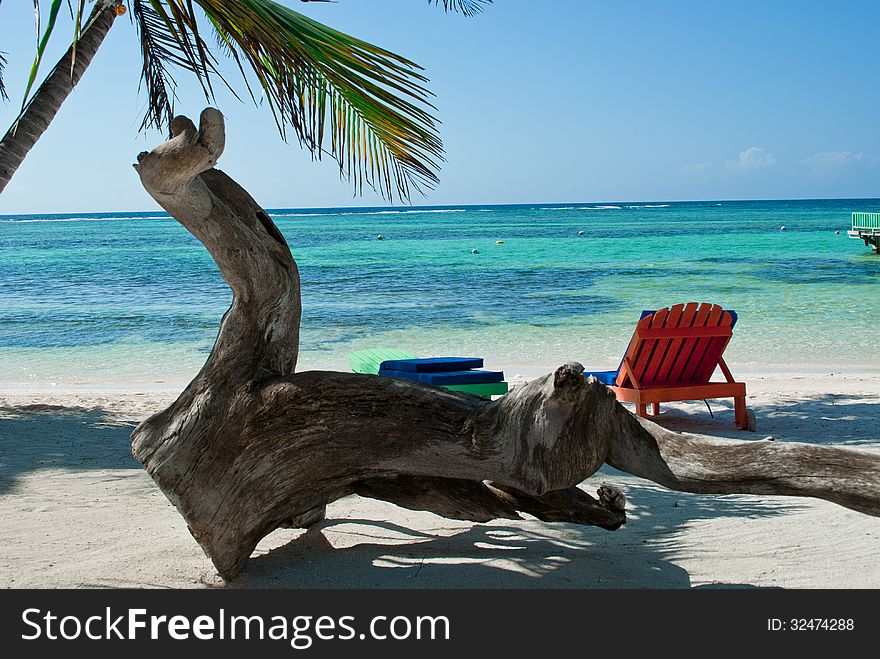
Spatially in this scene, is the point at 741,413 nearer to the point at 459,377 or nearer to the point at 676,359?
the point at 676,359

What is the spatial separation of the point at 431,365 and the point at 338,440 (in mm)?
3560

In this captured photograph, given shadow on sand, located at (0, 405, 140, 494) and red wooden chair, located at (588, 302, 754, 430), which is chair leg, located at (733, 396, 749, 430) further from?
shadow on sand, located at (0, 405, 140, 494)

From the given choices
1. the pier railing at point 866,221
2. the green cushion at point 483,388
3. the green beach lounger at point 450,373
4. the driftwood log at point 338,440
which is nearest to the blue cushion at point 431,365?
the green beach lounger at point 450,373

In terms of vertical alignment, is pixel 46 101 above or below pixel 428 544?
above

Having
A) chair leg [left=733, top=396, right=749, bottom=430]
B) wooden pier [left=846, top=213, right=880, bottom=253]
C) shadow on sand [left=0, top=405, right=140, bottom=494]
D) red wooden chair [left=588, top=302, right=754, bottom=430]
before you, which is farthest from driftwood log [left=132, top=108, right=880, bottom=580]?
wooden pier [left=846, top=213, right=880, bottom=253]

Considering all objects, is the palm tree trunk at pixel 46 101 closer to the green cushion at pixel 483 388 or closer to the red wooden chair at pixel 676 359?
the green cushion at pixel 483 388

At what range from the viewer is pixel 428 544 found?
381 centimetres

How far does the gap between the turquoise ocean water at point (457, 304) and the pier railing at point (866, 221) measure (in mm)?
1138

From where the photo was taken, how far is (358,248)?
43438 mm

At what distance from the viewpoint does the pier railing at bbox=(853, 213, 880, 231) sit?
32.6 m

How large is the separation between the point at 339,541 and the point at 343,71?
7.19 feet

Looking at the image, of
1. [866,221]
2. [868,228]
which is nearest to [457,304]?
[868,228]
